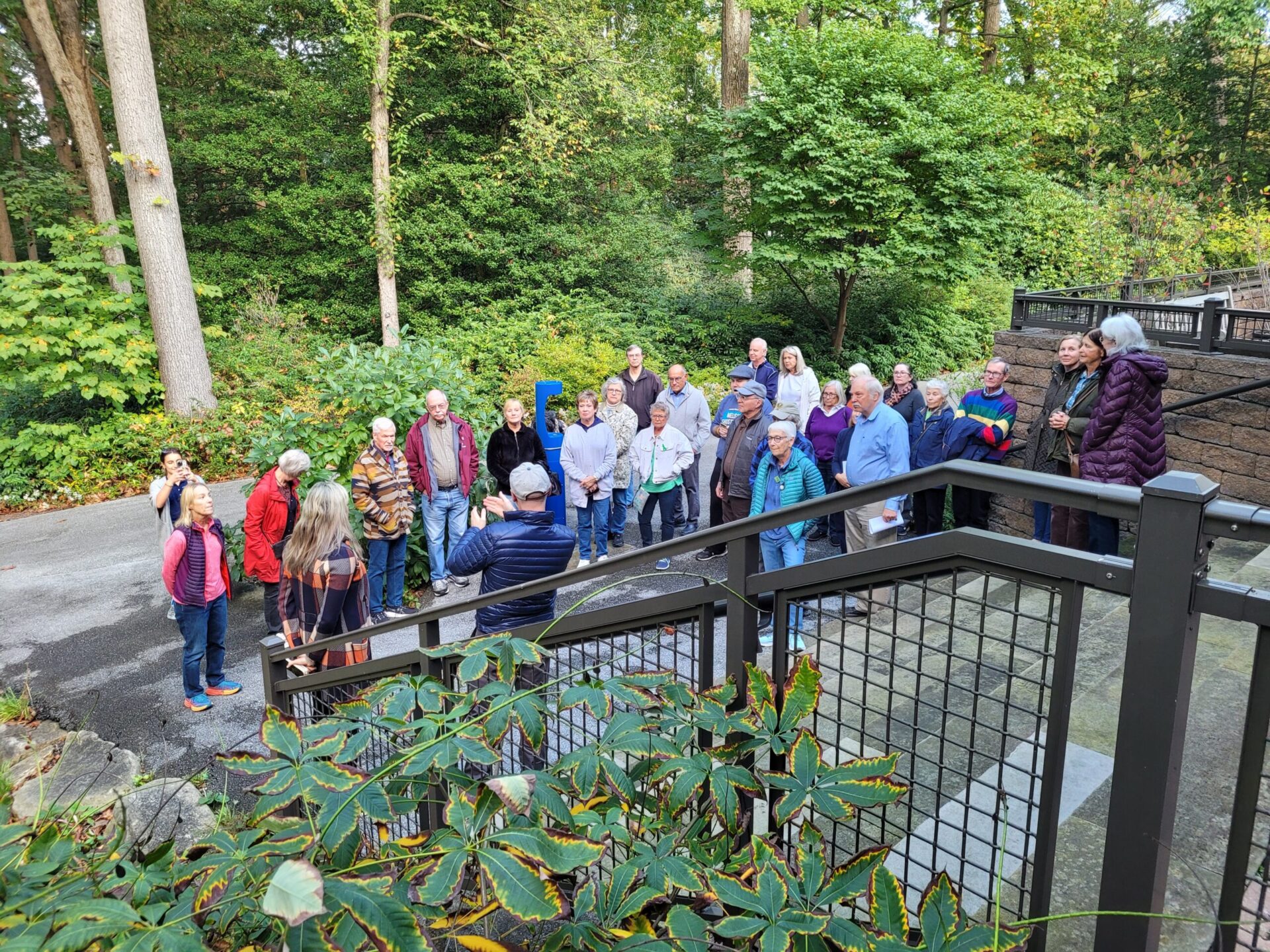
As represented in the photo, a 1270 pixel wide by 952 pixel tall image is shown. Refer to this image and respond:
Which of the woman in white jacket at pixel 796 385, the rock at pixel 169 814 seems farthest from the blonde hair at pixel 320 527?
the woman in white jacket at pixel 796 385

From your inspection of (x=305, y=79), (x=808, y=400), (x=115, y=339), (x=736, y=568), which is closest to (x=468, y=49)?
(x=305, y=79)

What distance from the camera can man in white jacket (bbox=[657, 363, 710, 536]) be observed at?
880 cm

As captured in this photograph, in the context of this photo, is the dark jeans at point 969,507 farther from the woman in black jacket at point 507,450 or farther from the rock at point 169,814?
the rock at point 169,814

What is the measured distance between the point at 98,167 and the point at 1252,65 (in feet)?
99.8

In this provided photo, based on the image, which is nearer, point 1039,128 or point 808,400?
point 808,400

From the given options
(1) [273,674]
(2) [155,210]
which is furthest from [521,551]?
(2) [155,210]

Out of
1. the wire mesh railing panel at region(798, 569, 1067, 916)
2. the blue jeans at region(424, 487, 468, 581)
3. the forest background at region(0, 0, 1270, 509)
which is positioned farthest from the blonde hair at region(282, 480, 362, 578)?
the forest background at region(0, 0, 1270, 509)

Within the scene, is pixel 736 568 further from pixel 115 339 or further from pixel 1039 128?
pixel 1039 128

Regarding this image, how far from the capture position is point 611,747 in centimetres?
188

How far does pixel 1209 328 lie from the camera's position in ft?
24.7

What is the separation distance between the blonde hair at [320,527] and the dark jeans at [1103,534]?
14.2 feet

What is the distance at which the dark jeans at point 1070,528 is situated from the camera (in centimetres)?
537

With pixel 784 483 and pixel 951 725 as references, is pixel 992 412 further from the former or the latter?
pixel 951 725

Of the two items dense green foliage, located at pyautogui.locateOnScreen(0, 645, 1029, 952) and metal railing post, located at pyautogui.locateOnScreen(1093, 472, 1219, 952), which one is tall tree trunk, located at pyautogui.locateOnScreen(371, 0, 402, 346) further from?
metal railing post, located at pyautogui.locateOnScreen(1093, 472, 1219, 952)
